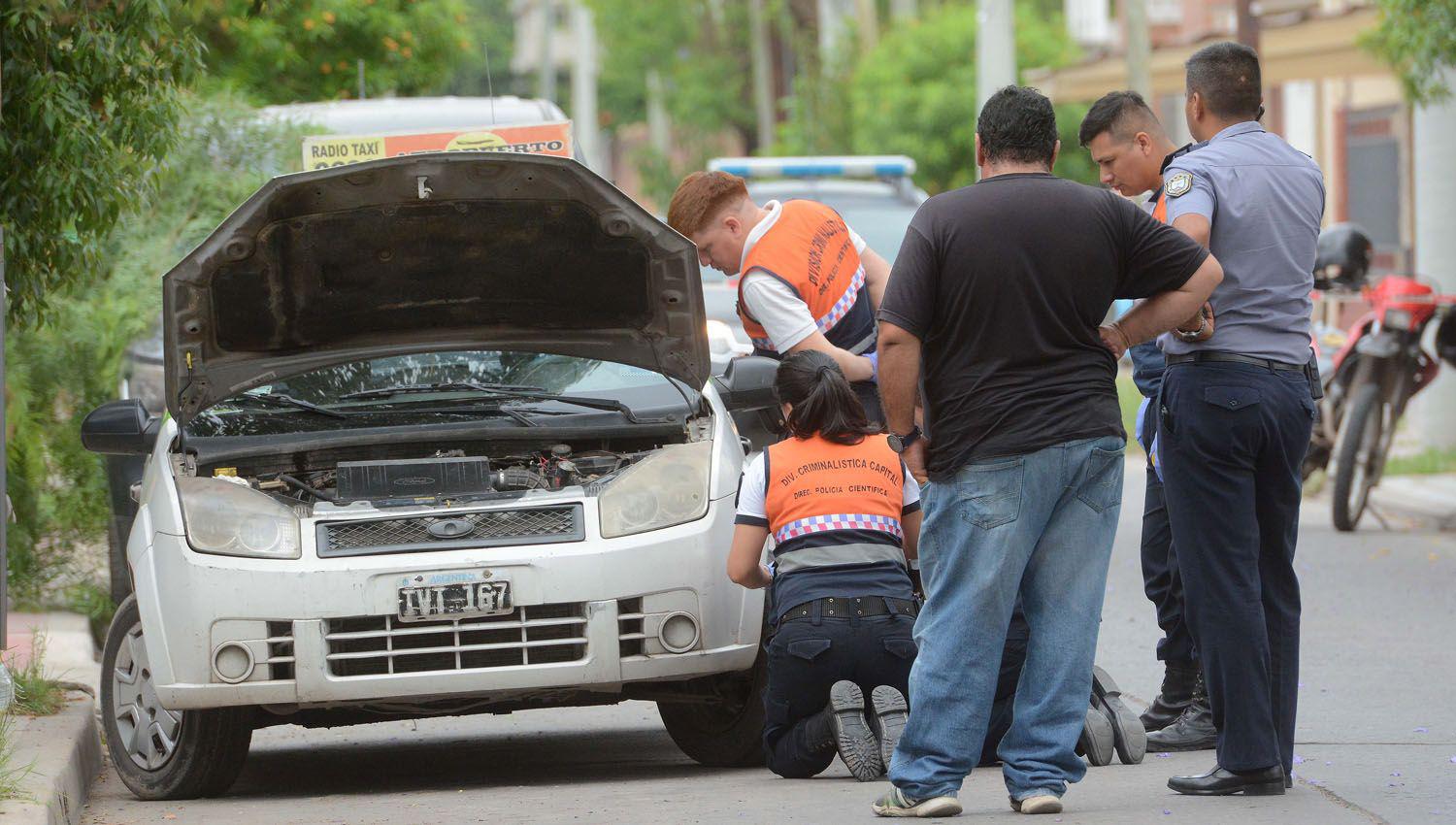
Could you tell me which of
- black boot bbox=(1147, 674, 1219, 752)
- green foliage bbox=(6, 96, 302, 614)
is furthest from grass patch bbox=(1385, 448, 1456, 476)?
black boot bbox=(1147, 674, 1219, 752)

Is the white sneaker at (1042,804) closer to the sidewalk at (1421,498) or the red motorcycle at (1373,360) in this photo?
the red motorcycle at (1373,360)

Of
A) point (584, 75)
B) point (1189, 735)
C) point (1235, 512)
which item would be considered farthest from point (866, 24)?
point (1235, 512)

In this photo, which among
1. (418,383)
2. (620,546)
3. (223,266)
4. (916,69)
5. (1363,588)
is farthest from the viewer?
(916,69)

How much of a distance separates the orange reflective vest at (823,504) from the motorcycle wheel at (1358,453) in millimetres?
6723

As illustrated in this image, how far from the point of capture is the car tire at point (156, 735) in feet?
21.4

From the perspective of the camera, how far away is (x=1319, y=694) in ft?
26.0

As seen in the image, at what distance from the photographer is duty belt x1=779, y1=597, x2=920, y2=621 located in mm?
6215

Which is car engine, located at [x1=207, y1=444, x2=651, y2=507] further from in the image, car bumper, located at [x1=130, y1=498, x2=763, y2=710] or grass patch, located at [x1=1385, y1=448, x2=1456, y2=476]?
grass patch, located at [x1=1385, y1=448, x2=1456, y2=476]

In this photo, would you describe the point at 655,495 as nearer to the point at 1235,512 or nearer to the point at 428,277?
the point at 428,277

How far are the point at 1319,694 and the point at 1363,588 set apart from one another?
3010 millimetres

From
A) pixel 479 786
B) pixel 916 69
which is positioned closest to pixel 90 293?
pixel 479 786

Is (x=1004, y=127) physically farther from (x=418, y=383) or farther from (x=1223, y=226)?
(x=418, y=383)

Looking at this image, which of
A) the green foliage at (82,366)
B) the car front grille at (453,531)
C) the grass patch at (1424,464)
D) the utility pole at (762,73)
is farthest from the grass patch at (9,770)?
the utility pole at (762,73)

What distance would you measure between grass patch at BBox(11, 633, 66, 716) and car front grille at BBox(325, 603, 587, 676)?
65.5 inches
